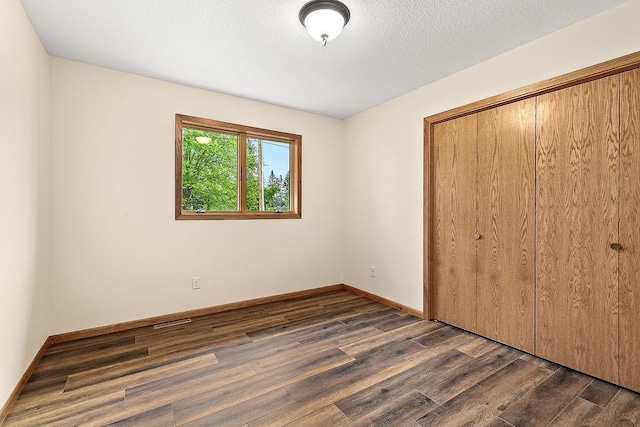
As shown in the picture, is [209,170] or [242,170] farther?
[242,170]

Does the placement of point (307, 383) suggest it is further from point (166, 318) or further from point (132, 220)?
point (132, 220)

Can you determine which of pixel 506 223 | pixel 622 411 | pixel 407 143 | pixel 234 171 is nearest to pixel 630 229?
pixel 506 223

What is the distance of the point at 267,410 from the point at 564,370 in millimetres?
2070

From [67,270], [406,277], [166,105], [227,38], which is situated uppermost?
[227,38]

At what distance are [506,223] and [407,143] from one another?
1345 mm

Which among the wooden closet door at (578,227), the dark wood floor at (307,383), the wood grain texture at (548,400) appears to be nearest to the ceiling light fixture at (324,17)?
the wooden closet door at (578,227)

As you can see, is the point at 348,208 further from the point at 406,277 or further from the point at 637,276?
the point at 637,276

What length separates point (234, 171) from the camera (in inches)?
140

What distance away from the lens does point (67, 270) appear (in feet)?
8.57

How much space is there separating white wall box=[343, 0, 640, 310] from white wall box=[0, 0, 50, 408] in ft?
10.5

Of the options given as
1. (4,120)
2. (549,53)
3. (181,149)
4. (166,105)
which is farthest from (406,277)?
(4,120)

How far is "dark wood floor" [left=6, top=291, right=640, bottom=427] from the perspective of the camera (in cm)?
167

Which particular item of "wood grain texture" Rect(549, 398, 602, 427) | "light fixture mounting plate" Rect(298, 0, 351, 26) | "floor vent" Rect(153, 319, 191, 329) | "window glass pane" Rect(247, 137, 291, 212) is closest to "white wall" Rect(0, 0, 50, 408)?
"floor vent" Rect(153, 319, 191, 329)

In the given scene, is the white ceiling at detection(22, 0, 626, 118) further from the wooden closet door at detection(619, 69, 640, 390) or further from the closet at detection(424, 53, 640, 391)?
the wooden closet door at detection(619, 69, 640, 390)
